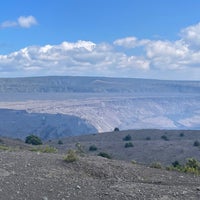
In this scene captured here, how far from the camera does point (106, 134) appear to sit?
5706cm

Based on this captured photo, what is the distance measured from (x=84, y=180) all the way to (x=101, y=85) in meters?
174

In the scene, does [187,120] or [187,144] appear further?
[187,120]

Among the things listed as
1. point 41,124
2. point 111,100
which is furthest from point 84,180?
point 111,100

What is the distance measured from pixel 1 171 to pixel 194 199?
5308 mm

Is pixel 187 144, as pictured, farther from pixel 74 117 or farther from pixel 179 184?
pixel 74 117

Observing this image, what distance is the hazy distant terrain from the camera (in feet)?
461

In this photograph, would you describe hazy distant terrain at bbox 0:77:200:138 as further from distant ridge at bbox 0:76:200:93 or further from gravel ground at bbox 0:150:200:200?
gravel ground at bbox 0:150:200:200

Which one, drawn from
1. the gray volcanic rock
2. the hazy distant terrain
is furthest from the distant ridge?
the gray volcanic rock

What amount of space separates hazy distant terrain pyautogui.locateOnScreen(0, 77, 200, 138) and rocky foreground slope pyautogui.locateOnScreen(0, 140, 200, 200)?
10248 cm

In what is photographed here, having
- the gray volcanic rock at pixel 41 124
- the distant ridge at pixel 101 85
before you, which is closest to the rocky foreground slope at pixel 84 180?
the gray volcanic rock at pixel 41 124

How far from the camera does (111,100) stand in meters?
157

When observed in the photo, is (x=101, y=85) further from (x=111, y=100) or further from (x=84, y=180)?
(x=84, y=180)

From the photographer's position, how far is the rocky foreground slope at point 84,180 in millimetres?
12691

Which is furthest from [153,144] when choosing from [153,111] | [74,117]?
[153,111]
